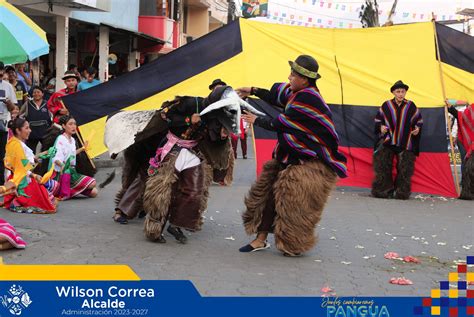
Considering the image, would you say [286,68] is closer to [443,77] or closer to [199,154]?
[443,77]

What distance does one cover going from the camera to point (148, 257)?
18.8 feet

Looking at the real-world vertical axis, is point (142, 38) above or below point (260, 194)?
above

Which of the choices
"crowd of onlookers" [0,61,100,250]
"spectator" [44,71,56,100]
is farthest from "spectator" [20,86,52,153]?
"spectator" [44,71,56,100]

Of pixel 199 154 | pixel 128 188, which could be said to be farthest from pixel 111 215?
pixel 199 154

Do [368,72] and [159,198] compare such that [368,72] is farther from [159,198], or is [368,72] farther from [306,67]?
[159,198]

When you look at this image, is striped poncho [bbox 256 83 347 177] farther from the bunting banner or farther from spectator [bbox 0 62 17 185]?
the bunting banner

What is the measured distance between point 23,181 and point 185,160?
8.74 ft

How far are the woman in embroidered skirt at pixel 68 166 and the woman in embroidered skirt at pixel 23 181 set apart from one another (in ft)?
1.89

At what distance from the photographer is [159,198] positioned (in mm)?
6117

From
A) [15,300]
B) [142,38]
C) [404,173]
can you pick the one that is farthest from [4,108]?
[142,38]

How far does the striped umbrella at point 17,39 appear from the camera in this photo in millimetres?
7070

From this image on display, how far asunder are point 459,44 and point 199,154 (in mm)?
5992

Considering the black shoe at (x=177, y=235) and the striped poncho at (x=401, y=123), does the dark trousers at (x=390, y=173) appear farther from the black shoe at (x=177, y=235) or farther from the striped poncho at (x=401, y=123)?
the black shoe at (x=177, y=235)

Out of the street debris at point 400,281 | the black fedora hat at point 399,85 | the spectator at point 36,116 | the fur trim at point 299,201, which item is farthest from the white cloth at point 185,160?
the black fedora hat at point 399,85
